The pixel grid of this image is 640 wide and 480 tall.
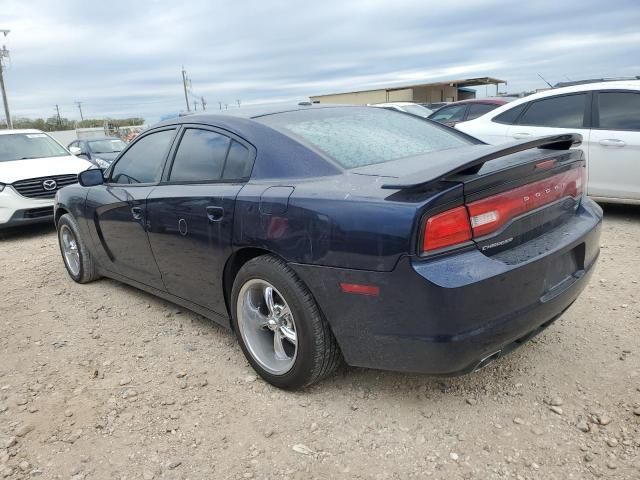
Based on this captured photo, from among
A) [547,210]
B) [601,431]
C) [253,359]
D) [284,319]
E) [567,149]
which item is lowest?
[601,431]

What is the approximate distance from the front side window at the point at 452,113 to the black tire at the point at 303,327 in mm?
8072

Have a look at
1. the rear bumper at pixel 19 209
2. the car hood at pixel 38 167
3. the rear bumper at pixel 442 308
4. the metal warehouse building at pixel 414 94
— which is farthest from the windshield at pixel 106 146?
the metal warehouse building at pixel 414 94

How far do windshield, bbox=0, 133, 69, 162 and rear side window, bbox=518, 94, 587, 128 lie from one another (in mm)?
7200

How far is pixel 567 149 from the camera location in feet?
8.98

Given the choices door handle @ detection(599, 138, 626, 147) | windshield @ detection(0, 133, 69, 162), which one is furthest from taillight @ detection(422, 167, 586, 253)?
windshield @ detection(0, 133, 69, 162)

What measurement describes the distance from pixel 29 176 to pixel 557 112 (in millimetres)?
6942

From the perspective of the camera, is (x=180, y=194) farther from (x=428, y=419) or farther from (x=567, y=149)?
(x=567, y=149)

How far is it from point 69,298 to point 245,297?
2426 mm

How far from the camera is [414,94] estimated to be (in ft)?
117

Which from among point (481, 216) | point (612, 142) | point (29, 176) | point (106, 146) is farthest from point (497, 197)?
point (106, 146)

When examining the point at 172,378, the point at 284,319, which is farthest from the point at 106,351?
the point at 284,319

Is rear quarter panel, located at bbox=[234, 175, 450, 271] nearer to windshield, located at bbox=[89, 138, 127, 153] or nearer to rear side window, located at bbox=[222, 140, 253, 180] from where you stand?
rear side window, located at bbox=[222, 140, 253, 180]

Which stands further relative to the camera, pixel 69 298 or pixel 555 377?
pixel 69 298

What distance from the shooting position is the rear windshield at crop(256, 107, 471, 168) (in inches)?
107
